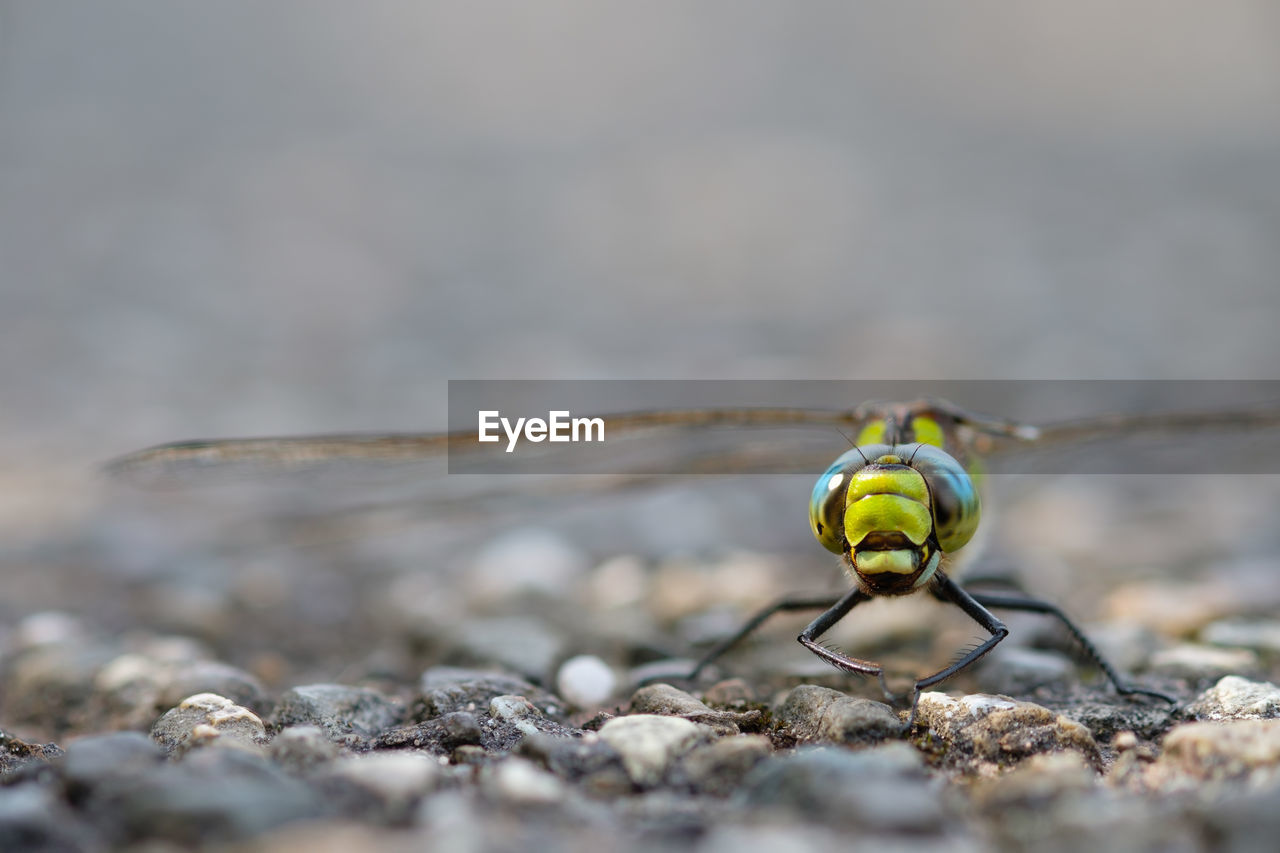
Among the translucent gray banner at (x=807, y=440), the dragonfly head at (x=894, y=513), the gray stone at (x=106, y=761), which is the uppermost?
the translucent gray banner at (x=807, y=440)

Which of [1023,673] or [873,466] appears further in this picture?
[1023,673]

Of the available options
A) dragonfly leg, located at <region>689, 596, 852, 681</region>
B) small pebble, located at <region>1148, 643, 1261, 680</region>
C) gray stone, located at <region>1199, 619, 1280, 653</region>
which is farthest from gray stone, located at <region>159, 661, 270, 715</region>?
gray stone, located at <region>1199, 619, 1280, 653</region>

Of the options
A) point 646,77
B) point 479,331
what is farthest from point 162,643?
point 646,77

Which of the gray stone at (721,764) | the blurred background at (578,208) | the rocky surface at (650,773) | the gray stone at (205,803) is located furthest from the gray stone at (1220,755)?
the blurred background at (578,208)

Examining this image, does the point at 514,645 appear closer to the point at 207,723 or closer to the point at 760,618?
the point at 760,618

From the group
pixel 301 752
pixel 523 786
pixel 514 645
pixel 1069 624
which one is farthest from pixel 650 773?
pixel 1069 624

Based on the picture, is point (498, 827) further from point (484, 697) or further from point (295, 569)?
point (295, 569)

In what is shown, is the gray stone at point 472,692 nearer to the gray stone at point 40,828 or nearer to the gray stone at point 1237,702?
the gray stone at point 40,828

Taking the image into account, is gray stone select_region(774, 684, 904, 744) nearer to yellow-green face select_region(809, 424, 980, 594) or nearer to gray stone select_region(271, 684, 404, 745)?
yellow-green face select_region(809, 424, 980, 594)
